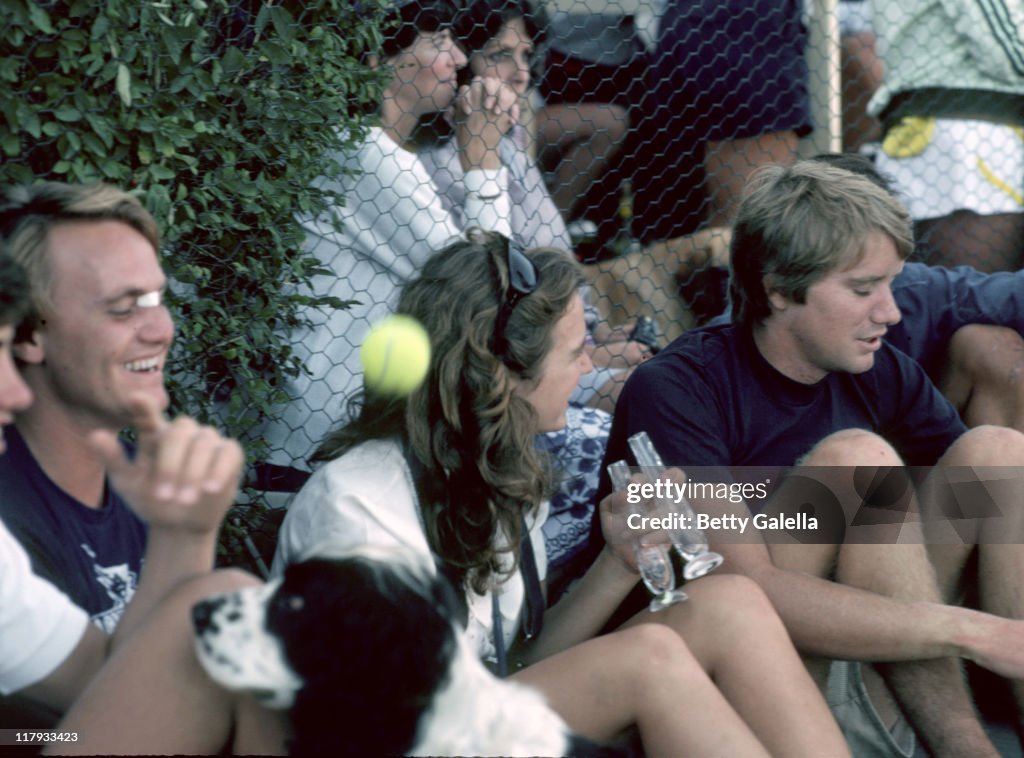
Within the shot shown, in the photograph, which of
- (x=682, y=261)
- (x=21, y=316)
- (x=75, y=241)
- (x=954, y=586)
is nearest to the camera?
(x=21, y=316)

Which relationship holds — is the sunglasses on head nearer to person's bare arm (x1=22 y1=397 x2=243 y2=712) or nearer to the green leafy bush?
the green leafy bush

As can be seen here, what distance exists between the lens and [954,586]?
284 cm

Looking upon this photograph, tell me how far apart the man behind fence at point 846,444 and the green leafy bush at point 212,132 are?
0.80 meters

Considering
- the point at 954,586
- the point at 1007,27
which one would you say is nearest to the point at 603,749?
the point at 954,586

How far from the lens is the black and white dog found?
1.59m

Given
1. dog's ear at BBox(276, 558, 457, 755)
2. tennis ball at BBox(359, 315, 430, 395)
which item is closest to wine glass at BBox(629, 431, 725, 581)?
tennis ball at BBox(359, 315, 430, 395)

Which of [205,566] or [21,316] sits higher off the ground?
[21,316]

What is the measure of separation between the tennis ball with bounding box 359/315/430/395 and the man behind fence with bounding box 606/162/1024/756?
556 millimetres

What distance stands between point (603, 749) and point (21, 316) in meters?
1.05

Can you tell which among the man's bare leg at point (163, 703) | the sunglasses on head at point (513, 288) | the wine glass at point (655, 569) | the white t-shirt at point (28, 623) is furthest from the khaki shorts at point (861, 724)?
the white t-shirt at point (28, 623)

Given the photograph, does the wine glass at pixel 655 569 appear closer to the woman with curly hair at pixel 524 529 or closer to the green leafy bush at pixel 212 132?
the woman with curly hair at pixel 524 529

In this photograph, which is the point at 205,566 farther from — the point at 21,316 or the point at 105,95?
the point at 105,95

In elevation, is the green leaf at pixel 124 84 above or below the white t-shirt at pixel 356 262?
above

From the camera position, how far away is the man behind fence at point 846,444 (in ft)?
8.28
